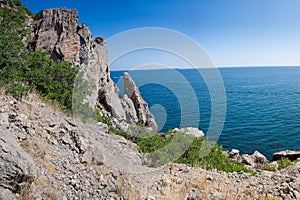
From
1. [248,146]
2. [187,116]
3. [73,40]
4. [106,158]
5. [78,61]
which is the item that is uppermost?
[73,40]

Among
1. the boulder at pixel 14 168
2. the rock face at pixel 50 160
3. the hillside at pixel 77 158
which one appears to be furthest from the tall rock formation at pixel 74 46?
the boulder at pixel 14 168

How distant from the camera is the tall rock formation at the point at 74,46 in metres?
20.0

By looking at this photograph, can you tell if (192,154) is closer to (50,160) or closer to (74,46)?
(50,160)

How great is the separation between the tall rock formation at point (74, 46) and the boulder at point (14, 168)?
13.8 meters

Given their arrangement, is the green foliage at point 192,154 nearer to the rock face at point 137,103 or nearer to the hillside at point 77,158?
the hillside at point 77,158

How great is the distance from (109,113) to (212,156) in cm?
973

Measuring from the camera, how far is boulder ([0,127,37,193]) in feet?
15.0

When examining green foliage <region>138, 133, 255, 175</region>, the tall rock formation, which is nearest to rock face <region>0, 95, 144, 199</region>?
green foliage <region>138, 133, 255, 175</region>

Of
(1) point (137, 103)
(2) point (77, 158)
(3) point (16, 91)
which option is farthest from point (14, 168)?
(1) point (137, 103)

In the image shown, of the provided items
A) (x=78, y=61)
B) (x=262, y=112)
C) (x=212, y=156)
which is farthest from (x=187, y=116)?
(x=212, y=156)

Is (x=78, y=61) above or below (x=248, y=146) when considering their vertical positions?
above

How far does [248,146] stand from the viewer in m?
26.6

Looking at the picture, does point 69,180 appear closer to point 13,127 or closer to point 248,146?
→ point 13,127

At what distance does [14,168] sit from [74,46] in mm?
18153
